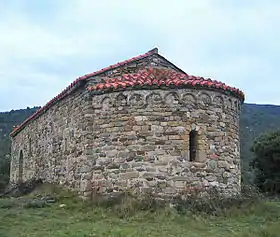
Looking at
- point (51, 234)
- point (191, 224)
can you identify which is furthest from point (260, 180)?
point (51, 234)

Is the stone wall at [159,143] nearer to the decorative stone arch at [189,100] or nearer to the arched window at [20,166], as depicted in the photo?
the decorative stone arch at [189,100]

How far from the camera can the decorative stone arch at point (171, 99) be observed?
10922mm

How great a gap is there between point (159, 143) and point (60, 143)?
13.7 ft

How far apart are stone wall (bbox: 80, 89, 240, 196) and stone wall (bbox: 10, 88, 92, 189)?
0.64 m

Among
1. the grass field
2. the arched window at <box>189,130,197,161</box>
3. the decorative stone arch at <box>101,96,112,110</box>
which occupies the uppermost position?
the decorative stone arch at <box>101,96,112,110</box>

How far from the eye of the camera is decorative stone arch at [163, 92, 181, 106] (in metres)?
10.9

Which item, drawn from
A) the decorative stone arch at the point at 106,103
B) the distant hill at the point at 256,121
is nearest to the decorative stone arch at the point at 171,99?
the decorative stone arch at the point at 106,103

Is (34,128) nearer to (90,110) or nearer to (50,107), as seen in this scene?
(50,107)

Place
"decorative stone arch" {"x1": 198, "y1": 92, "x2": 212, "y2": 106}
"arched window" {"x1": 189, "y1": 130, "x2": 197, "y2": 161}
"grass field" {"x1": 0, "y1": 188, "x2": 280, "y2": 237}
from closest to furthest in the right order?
"grass field" {"x1": 0, "y1": 188, "x2": 280, "y2": 237}, "arched window" {"x1": 189, "y1": 130, "x2": 197, "y2": 161}, "decorative stone arch" {"x1": 198, "y1": 92, "x2": 212, "y2": 106}

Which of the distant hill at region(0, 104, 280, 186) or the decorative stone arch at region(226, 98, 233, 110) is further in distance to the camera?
the distant hill at region(0, 104, 280, 186)

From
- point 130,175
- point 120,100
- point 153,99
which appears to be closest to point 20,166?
point 120,100

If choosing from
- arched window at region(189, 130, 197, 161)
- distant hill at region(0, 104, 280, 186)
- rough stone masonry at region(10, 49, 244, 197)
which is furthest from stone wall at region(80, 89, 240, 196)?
distant hill at region(0, 104, 280, 186)

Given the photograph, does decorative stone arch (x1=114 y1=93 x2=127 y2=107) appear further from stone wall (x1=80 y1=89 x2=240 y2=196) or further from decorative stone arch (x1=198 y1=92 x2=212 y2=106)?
decorative stone arch (x1=198 y1=92 x2=212 y2=106)

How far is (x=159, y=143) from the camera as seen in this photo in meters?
10.7
